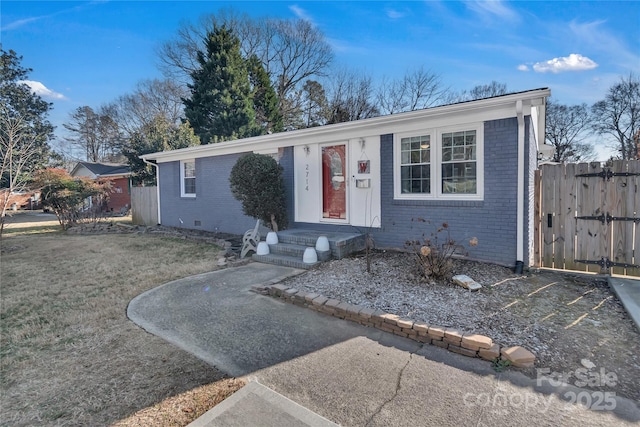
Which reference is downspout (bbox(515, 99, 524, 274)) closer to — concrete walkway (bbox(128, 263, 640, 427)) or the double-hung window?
the double-hung window

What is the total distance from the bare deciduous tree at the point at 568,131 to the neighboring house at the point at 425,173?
18811 millimetres

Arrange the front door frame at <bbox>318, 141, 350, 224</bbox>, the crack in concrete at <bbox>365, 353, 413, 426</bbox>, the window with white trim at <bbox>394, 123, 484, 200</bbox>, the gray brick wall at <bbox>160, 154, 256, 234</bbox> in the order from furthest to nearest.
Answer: the gray brick wall at <bbox>160, 154, 256, 234</bbox> → the front door frame at <bbox>318, 141, 350, 224</bbox> → the window with white trim at <bbox>394, 123, 484, 200</bbox> → the crack in concrete at <bbox>365, 353, 413, 426</bbox>

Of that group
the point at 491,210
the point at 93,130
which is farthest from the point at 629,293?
the point at 93,130

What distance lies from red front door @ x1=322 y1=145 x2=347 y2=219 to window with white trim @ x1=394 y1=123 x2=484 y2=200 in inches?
51.5

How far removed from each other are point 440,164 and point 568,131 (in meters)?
23.7

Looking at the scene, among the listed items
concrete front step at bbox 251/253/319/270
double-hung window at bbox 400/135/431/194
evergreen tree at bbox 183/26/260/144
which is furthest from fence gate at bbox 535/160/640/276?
evergreen tree at bbox 183/26/260/144

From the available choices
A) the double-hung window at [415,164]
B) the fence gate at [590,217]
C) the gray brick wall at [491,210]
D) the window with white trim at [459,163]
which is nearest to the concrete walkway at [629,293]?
the fence gate at [590,217]

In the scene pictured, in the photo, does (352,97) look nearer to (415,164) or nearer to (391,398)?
(415,164)

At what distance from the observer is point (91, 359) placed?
2879mm

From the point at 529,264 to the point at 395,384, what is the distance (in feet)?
13.5

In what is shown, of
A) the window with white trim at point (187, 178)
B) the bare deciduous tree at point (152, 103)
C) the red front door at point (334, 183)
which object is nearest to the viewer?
the red front door at point (334, 183)

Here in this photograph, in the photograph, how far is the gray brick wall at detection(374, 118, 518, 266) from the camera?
514 centimetres

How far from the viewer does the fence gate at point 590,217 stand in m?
4.63

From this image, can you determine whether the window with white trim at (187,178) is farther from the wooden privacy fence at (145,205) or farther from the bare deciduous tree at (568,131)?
the bare deciduous tree at (568,131)
